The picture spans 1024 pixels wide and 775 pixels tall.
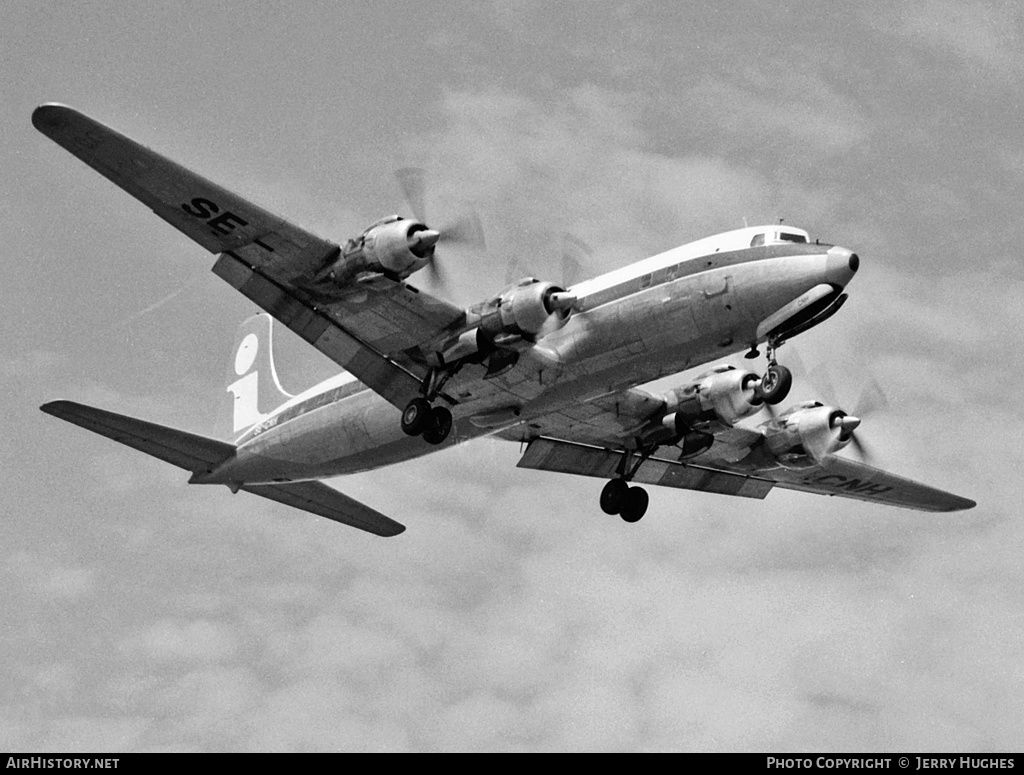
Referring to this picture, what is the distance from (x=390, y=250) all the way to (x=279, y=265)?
2.73m

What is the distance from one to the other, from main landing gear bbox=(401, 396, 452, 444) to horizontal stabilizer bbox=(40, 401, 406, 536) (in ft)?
20.9

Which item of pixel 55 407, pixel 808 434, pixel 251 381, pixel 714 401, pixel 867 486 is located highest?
pixel 251 381

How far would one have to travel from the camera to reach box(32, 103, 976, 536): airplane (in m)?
28.6

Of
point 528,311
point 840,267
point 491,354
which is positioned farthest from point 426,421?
point 840,267

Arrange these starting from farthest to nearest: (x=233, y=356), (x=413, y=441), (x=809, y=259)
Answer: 1. (x=233, y=356)
2. (x=413, y=441)
3. (x=809, y=259)

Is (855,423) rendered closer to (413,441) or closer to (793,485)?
(793,485)

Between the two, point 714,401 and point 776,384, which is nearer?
point 776,384

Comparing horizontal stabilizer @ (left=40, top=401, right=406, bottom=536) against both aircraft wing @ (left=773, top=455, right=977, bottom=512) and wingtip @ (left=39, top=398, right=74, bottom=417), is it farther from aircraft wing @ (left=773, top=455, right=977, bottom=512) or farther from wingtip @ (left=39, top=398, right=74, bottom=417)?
aircraft wing @ (left=773, top=455, right=977, bottom=512)

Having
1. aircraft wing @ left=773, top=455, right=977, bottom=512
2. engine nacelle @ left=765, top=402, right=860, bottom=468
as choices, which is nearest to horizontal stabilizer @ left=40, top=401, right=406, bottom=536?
engine nacelle @ left=765, top=402, right=860, bottom=468

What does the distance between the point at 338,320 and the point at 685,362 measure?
7.44 meters

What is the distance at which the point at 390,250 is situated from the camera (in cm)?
2845

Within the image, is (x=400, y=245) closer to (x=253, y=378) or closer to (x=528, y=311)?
(x=528, y=311)

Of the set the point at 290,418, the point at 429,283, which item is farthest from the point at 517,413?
the point at 290,418
